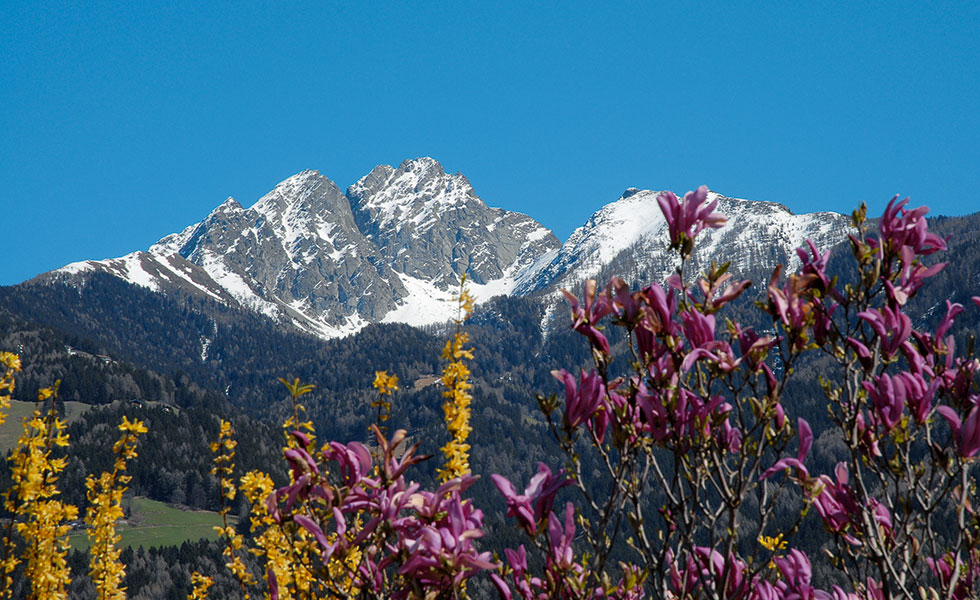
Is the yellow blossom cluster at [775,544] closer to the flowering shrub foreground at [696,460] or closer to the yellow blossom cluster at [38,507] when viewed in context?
the flowering shrub foreground at [696,460]

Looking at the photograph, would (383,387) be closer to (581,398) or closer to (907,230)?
(581,398)

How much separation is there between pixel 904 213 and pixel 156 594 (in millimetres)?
112618

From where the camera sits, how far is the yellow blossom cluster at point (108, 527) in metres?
7.78

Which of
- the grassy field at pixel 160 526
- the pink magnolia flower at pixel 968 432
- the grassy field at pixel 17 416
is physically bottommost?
the pink magnolia flower at pixel 968 432

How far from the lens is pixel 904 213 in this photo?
10.2ft

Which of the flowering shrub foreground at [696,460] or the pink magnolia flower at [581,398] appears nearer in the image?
the flowering shrub foreground at [696,460]

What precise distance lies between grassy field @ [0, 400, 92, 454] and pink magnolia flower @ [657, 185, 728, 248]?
171 metres

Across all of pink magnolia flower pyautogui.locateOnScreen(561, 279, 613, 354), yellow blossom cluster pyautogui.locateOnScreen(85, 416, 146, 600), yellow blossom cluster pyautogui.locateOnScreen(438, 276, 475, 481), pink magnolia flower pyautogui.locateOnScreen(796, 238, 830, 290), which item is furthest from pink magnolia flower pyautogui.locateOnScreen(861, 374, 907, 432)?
yellow blossom cluster pyautogui.locateOnScreen(85, 416, 146, 600)

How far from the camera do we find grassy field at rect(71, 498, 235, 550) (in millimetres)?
119500

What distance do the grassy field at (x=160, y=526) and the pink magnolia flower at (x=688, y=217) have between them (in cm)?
12698

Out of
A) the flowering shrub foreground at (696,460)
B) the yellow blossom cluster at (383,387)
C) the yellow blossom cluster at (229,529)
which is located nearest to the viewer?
the flowering shrub foreground at (696,460)

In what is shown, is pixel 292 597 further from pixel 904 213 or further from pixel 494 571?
pixel 904 213

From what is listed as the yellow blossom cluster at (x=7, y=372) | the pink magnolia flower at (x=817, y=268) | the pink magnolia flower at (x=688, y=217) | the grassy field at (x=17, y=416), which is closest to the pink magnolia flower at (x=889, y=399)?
the pink magnolia flower at (x=817, y=268)

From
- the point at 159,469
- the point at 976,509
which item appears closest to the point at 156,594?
the point at 159,469
